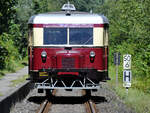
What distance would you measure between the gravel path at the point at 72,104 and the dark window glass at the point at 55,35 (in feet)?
7.39

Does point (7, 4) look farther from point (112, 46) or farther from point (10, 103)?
point (112, 46)

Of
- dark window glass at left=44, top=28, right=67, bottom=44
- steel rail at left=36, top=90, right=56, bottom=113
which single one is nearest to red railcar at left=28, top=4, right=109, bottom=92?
dark window glass at left=44, top=28, right=67, bottom=44

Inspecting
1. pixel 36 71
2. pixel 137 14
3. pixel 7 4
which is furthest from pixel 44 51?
pixel 137 14

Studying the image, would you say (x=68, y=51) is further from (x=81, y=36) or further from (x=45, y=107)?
(x=45, y=107)

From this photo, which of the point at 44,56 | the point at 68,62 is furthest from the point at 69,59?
the point at 44,56

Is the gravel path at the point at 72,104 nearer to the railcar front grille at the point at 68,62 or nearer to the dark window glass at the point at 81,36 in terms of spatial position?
the railcar front grille at the point at 68,62

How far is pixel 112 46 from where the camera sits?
147ft

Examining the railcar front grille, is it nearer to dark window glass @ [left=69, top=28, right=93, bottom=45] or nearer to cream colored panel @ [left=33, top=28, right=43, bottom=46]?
dark window glass @ [left=69, top=28, right=93, bottom=45]

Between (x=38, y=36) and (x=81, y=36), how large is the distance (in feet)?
4.92

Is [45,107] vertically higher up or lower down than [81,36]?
lower down

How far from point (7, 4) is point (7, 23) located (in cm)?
269

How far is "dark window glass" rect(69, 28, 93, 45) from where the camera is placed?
47.4ft

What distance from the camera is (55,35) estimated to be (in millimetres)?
14500

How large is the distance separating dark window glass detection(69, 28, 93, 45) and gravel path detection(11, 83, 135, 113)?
2234mm
